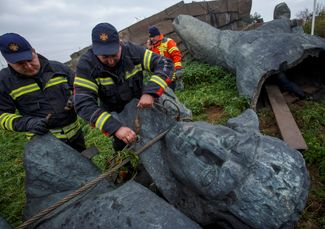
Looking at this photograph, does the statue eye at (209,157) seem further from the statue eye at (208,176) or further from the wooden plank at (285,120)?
the wooden plank at (285,120)

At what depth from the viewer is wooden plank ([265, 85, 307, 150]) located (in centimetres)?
307

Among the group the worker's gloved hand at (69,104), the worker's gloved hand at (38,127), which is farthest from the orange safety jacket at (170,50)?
the worker's gloved hand at (38,127)

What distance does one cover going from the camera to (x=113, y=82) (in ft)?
8.26

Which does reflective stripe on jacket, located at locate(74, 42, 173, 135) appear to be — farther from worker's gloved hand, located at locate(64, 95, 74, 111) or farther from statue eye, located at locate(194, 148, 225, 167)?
statue eye, located at locate(194, 148, 225, 167)

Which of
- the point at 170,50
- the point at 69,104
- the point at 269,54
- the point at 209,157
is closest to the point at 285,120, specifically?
the point at 269,54

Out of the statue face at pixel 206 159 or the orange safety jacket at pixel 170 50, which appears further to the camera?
the orange safety jacket at pixel 170 50

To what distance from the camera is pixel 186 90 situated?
6039mm

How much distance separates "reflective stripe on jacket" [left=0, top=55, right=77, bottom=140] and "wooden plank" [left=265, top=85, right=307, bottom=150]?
2.53 meters

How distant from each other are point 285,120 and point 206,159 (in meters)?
2.30

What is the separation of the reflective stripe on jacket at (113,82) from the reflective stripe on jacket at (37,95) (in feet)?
1.48

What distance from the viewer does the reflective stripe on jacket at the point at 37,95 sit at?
2.54m

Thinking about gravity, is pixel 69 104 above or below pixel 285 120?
above

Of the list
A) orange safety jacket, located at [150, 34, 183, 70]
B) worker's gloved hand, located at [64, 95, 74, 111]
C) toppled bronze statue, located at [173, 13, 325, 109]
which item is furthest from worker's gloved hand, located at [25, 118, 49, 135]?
orange safety jacket, located at [150, 34, 183, 70]

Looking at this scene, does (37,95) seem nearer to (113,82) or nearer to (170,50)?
(113,82)
